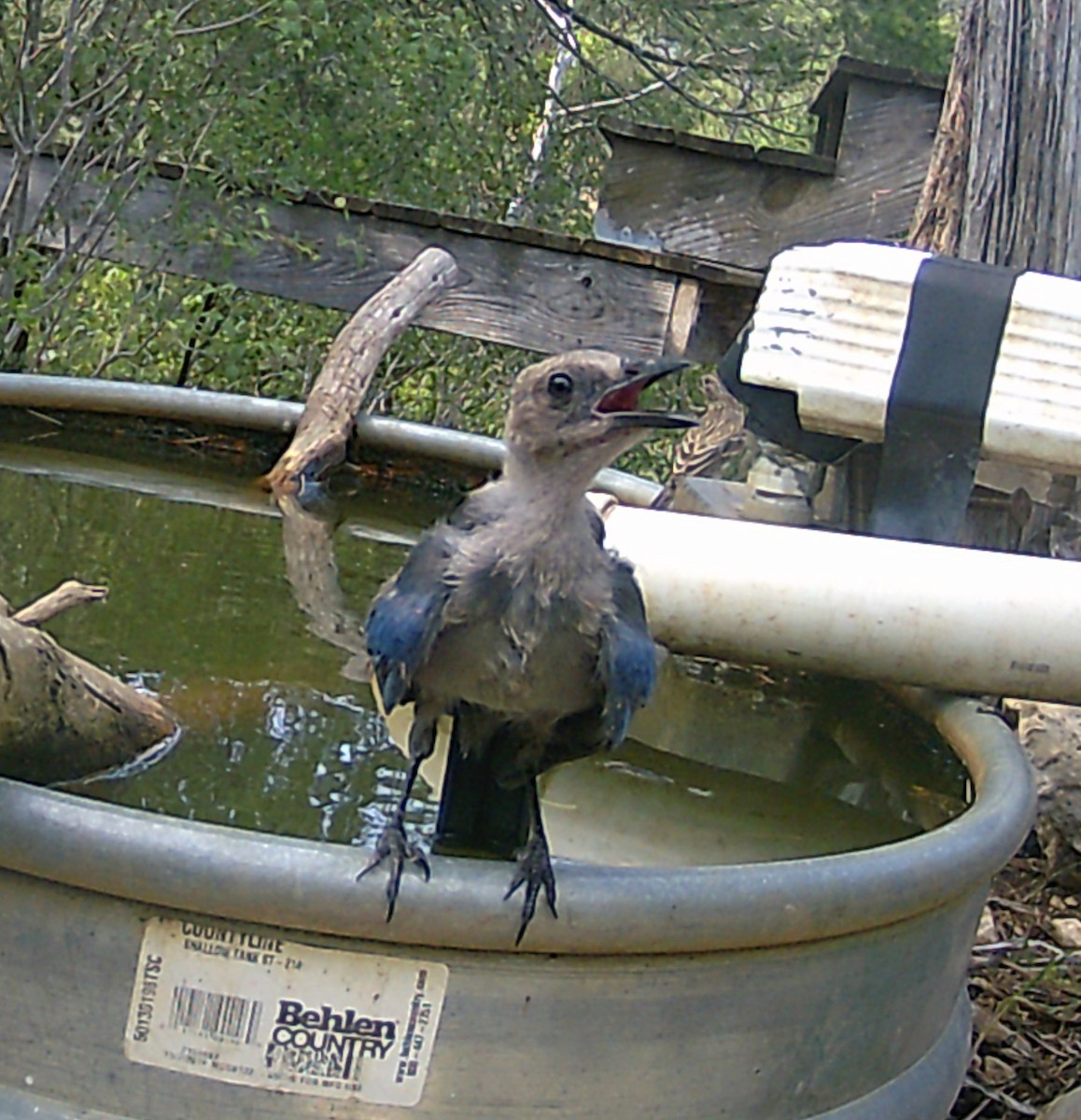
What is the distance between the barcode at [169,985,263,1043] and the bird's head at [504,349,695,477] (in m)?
0.61

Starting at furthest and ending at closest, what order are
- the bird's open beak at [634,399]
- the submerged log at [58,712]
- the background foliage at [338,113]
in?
1. the background foliage at [338,113]
2. the submerged log at [58,712]
3. the bird's open beak at [634,399]

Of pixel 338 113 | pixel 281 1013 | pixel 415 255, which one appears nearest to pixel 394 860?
pixel 281 1013

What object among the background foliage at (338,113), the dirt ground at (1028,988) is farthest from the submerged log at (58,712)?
the background foliage at (338,113)

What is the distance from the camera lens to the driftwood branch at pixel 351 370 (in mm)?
3305

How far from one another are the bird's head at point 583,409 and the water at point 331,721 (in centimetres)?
49

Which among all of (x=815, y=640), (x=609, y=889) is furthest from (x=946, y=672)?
(x=609, y=889)

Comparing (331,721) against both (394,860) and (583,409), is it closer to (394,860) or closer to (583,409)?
(583,409)

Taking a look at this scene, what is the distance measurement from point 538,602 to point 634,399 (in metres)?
0.25

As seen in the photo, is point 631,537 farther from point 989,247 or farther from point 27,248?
point 27,248

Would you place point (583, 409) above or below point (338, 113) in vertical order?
below

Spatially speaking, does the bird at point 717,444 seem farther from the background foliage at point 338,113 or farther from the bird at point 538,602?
the bird at point 538,602

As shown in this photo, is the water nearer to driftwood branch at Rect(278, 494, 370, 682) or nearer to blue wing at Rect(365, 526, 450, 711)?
driftwood branch at Rect(278, 494, 370, 682)

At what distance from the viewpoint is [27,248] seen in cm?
366

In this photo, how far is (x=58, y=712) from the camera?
173 centimetres
